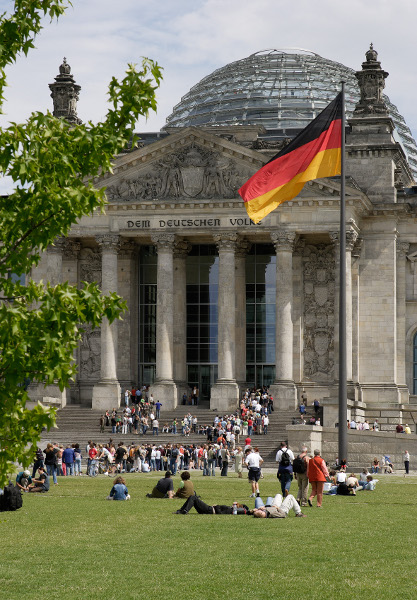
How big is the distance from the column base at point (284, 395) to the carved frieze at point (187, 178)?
12304 mm

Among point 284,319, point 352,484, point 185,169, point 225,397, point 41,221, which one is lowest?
point 352,484

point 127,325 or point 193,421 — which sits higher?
point 127,325

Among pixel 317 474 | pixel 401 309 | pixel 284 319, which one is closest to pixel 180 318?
pixel 284 319

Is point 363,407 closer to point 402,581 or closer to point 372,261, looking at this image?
point 372,261

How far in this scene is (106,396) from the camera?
236 feet

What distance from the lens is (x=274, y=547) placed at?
22.0 metres

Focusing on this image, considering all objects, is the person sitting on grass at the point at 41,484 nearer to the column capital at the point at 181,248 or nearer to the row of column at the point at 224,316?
the row of column at the point at 224,316

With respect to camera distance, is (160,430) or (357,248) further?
(357,248)

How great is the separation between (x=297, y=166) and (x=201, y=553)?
22274mm

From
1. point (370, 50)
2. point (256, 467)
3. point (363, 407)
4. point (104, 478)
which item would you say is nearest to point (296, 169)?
point (256, 467)

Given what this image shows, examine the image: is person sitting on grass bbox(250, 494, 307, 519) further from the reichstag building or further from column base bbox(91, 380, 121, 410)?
column base bbox(91, 380, 121, 410)

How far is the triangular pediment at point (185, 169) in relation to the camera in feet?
237

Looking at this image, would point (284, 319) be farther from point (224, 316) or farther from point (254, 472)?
point (254, 472)

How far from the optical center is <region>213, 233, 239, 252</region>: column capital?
72.4 m
